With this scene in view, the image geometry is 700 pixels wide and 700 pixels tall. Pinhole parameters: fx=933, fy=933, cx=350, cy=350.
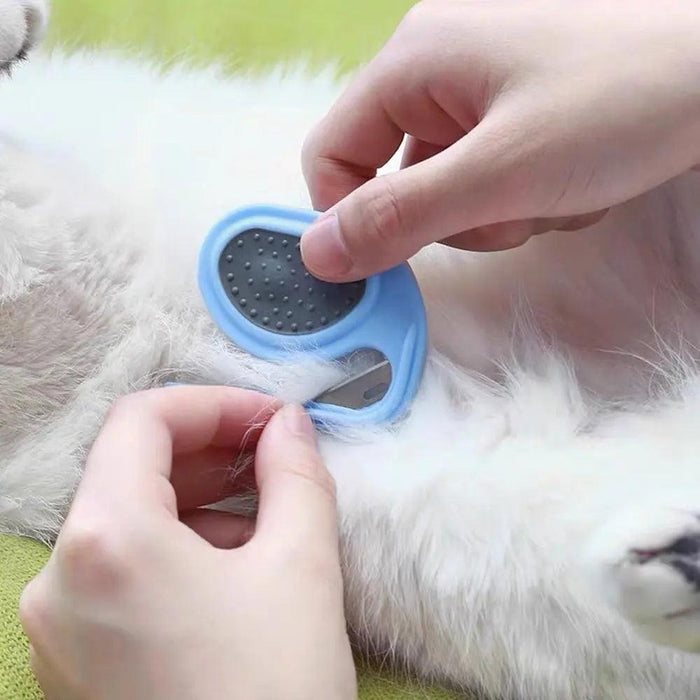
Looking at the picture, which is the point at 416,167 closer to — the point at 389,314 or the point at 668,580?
the point at 389,314

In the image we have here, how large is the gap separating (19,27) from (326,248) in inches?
17.5

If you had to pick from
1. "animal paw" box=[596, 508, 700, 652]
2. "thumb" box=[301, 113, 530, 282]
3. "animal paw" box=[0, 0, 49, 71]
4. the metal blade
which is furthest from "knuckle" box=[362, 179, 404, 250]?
"animal paw" box=[0, 0, 49, 71]

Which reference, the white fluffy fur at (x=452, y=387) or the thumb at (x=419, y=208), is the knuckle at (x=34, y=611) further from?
the thumb at (x=419, y=208)

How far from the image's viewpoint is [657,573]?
63cm

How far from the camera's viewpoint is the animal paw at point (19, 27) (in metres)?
0.96

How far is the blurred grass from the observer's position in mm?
1410

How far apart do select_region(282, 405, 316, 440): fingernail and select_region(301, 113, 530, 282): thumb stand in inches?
5.0

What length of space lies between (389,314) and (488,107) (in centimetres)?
20

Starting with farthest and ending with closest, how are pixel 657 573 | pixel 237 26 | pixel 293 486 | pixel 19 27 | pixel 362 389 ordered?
pixel 237 26
pixel 19 27
pixel 362 389
pixel 293 486
pixel 657 573

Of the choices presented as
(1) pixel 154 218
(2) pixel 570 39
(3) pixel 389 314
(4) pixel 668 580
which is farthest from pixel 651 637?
(1) pixel 154 218

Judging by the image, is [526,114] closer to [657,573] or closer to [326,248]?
[326,248]

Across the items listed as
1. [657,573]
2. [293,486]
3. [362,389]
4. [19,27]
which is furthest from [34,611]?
[19,27]

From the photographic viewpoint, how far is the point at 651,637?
65 cm

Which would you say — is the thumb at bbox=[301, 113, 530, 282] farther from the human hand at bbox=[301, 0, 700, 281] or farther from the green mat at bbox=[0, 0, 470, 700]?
the green mat at bbox=[0, 0, 470, 700]
